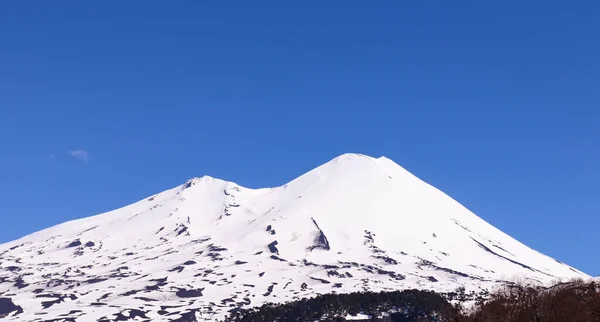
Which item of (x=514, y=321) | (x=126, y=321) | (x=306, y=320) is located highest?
(x=126, y=321)

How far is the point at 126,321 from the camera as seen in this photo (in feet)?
653

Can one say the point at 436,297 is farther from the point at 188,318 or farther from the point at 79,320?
the point at 79,320

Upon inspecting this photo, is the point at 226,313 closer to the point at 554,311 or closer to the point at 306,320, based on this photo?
the point at 306,320

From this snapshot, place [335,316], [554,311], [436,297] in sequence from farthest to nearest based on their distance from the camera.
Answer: [436,297] < [335,316] < [554,311]

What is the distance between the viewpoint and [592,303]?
57281mm

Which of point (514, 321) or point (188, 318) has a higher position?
point (188, 318)

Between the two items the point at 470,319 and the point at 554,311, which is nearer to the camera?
the point at 554,311

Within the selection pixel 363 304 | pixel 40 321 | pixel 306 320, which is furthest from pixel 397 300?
pixel 40 321

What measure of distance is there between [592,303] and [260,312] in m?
111

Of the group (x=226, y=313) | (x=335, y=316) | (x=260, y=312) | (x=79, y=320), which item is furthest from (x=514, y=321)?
(x=79, y=320)

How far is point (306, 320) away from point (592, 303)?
10195cm

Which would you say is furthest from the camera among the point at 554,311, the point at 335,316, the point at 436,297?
the point at 436,297

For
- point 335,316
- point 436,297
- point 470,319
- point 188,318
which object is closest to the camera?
point 470,319

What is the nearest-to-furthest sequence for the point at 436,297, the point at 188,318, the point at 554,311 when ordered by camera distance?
1. the point at 554,311
2. the point at 436,297
3. the point at 188,318
